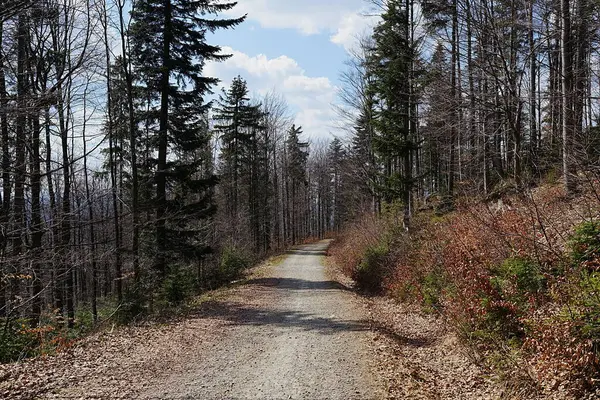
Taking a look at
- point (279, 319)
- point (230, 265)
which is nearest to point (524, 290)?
point (279, 319)

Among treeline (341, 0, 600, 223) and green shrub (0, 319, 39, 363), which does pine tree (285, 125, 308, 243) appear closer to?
treeline (341, 0, 600, 223)

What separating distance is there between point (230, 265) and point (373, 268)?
7826 millimetres

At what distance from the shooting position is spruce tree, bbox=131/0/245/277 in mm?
16719

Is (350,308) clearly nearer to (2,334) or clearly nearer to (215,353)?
(215,353)

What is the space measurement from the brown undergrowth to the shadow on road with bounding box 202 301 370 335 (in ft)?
7.78

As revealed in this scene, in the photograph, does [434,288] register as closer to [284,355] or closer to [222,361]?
[284,355]

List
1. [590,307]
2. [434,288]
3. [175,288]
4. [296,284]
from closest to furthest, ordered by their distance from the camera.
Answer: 1. [590,307]
2. [434,288]
3. [175,288]
4. [296,284]

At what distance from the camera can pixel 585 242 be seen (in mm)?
6852

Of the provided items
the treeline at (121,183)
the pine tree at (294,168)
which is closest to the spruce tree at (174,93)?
the treeline at (121,183)

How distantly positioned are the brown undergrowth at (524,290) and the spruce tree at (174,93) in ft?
29.4

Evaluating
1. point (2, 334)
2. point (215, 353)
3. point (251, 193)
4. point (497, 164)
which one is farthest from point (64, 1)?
point (251, 193)

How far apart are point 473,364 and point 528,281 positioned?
176 centimetres

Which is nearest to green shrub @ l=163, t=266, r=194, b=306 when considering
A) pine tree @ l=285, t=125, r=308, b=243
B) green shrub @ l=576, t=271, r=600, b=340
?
green shrub @ l=576, t=271, r=600, b=340

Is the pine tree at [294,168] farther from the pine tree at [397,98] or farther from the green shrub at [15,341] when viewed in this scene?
the green shrub at [15,341]
